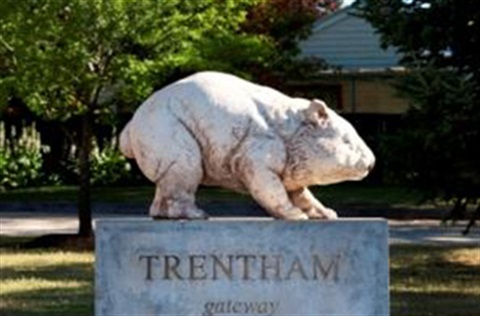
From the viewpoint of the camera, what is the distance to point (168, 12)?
22.1 metres

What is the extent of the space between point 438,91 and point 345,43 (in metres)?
26.7

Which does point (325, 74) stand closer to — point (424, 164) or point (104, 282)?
point (424, 164)

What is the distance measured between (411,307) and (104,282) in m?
6.83

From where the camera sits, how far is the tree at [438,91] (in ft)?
54.1

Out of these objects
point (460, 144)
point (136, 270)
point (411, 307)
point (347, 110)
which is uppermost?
point (136, 270)

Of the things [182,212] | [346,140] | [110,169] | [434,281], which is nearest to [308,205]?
[346,140]

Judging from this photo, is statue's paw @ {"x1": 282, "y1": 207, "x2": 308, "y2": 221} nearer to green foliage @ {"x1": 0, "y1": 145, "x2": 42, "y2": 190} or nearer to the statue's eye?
the statue's eye

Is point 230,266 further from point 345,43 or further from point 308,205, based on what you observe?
point 345,43

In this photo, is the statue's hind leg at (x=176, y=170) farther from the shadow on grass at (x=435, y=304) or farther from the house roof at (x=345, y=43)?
the house roof at (x=345, y=43)

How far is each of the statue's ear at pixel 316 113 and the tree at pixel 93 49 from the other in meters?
13.3

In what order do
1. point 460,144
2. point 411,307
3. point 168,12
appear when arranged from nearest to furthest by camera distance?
point 411,307, point 460,144, point 168,12

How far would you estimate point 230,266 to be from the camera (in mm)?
8258

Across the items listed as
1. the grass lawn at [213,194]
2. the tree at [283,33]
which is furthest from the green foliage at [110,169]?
the tree at [283,33]

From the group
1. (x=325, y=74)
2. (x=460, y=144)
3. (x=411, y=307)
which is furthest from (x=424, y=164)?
(x=325, y=74)
